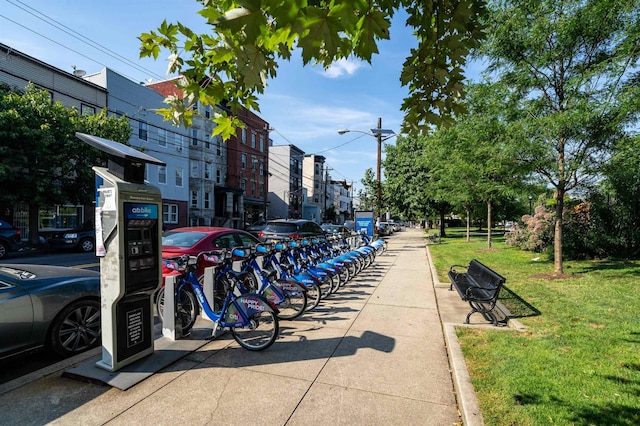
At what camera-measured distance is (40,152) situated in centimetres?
1461

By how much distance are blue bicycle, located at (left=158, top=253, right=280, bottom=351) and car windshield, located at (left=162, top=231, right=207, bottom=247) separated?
1756mm

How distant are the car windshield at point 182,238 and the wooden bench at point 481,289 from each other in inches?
197

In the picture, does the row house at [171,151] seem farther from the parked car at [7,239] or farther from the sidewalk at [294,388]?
the sidewalk at [294,388]

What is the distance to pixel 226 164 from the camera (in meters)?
36.2

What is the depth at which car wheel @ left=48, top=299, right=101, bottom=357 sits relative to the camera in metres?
3.99

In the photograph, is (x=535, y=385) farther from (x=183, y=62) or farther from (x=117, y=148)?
(x=117, y=148)

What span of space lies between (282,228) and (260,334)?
8862mm

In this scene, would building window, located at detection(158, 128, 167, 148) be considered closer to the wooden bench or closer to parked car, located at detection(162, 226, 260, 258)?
parked car, located at detection(162, 226, 260, 258)

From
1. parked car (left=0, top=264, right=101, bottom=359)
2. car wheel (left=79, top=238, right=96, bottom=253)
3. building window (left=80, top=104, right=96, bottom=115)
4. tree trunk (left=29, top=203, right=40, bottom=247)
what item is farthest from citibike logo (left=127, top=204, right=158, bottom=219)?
building window (left=80, top=104, right=96, bottom=115)

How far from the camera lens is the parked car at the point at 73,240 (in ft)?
50.3

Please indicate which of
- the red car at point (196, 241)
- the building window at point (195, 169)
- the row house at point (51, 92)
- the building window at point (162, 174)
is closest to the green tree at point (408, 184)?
the building window at point (195, 169)

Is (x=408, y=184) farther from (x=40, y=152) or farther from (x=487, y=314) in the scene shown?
(x=40, y=152)

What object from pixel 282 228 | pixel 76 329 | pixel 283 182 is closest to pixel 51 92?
pixel 282 228

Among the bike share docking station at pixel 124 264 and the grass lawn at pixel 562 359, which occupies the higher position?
the bike share docking station at pixel 124 264
